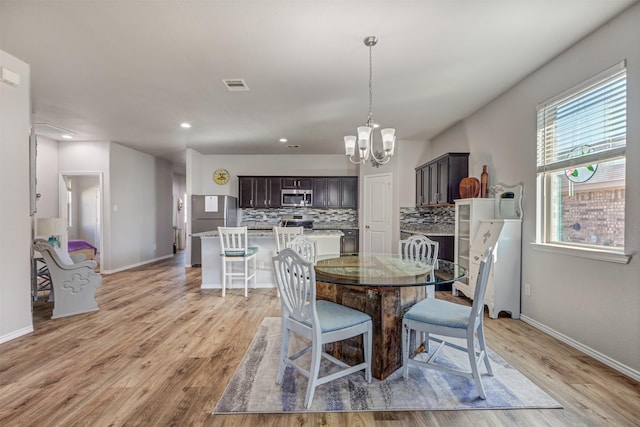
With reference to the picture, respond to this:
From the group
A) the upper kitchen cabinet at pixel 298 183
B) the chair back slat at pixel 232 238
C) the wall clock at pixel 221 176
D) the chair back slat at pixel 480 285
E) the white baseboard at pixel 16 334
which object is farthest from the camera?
the wall clock at pixel 221 176

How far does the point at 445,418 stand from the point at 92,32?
368cm

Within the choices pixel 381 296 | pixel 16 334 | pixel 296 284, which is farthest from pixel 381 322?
pixel 16 334

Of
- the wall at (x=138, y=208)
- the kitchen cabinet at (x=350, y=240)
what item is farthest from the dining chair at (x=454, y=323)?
the wall at (x=138, y=208)

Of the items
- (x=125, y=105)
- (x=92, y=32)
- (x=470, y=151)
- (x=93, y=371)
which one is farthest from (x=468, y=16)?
(x=125, y=105)

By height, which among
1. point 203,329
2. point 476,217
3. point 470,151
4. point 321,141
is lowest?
point 203,329

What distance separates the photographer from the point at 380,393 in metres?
1.93

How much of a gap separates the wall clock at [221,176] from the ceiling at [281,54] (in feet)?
8.52

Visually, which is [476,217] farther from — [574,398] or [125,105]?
[125,105]

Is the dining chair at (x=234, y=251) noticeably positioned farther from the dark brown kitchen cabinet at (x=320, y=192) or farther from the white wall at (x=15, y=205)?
the dark brown kitchen cabinet at (x=320, y=192)

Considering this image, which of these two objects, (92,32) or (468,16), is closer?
(468,16)

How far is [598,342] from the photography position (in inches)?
93.7

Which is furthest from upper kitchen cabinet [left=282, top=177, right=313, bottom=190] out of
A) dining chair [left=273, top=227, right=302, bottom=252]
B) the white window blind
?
the white window blind

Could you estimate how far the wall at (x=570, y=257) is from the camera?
2.13 m

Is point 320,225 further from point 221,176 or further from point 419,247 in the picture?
point 419,247
